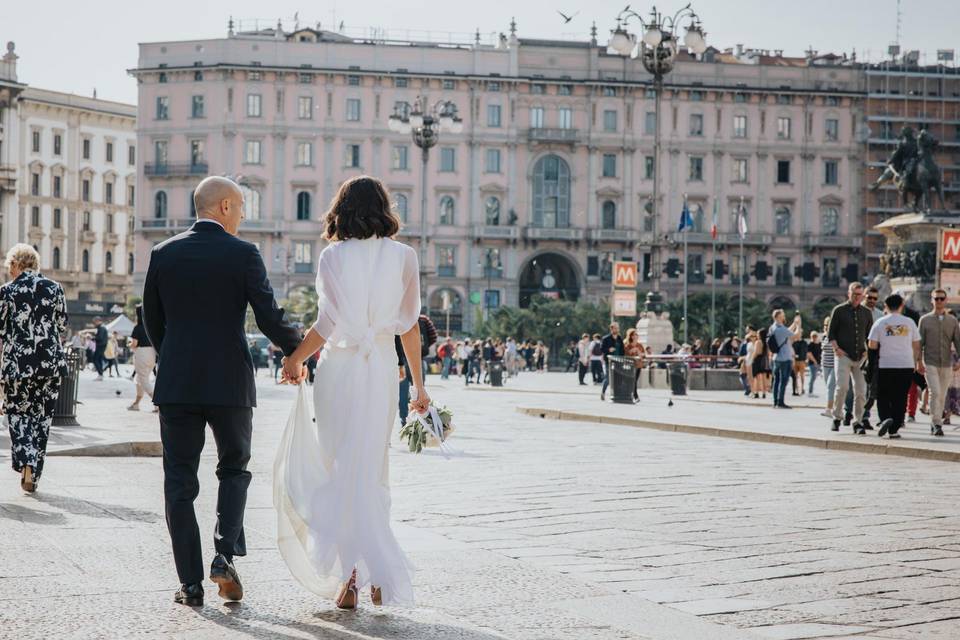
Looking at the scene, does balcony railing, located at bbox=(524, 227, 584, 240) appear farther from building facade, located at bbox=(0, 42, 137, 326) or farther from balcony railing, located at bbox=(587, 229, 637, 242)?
building facade, located at bbox=(0, 42, 137, 326)

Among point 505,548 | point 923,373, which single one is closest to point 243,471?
point 505,548

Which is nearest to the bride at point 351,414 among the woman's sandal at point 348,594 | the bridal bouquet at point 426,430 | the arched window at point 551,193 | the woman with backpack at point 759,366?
the woman's sandal at point 348,594

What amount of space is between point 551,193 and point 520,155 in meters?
2.77

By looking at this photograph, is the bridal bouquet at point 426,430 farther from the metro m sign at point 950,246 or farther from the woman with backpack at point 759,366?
the woman with backpack at point 759,366

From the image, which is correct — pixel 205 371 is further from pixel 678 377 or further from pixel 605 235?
pixel 605 235

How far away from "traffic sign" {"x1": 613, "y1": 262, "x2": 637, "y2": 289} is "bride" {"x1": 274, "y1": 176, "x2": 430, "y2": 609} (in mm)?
29404

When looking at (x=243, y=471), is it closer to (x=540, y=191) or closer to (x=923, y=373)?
(x=923, y=373)

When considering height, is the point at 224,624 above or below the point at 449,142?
below

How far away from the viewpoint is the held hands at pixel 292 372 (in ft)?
19.7

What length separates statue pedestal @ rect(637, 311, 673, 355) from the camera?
3962 cm

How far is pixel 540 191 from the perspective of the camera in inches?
3415

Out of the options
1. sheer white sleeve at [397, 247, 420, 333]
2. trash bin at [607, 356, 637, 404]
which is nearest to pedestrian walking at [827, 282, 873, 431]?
Result: trash bin at [607, 356, 637, 404]

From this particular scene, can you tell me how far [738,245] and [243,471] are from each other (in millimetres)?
83188

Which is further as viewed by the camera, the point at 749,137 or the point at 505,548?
the point at 749,137
